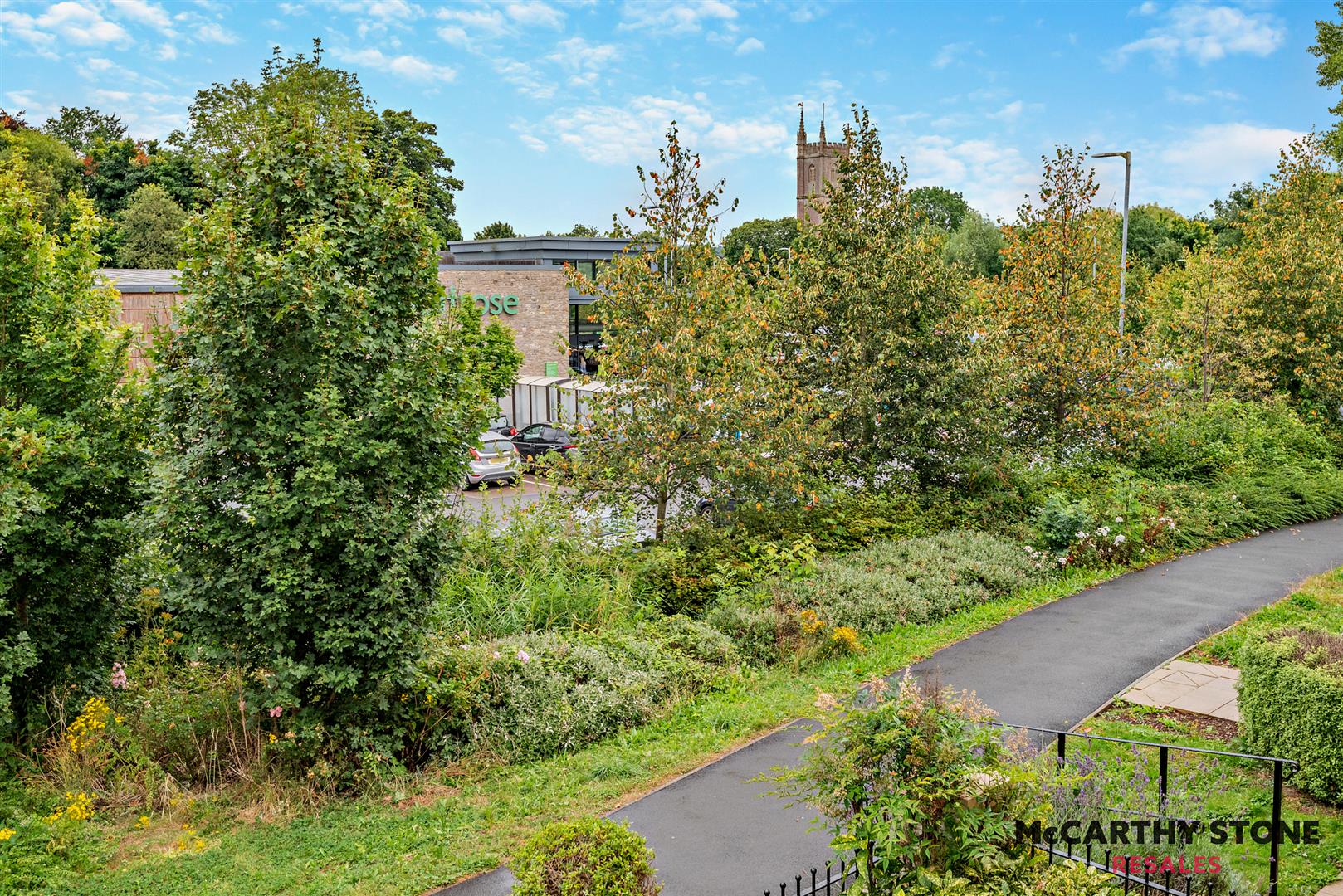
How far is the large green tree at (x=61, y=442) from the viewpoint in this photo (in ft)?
26.3

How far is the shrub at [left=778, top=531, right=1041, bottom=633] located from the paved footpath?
2.67ft

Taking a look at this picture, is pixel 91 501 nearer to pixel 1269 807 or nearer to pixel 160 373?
pixel 160 373

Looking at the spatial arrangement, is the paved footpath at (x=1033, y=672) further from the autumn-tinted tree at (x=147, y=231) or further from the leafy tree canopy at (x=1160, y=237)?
the leafy tree canopy at (x=1160, y=237)

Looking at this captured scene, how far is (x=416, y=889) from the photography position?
6109 millimetres

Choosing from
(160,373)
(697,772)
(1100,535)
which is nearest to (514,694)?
(697,772)

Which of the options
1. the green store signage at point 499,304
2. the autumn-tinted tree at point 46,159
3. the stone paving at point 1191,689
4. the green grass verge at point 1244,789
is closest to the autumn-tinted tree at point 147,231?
the autumn-tinted tree at point 46,159

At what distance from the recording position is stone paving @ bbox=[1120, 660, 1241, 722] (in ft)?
30.3

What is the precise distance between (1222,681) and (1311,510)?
1107 centimetres

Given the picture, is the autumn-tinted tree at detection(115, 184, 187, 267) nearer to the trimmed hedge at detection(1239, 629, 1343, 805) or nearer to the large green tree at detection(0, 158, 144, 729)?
the large green tree at detection(0, 158, 144, 729)

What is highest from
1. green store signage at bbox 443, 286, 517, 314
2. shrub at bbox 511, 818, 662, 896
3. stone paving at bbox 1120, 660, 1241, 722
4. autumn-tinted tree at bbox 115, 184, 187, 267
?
autumn-tinted tree at bbox 115, 184, 187, 267

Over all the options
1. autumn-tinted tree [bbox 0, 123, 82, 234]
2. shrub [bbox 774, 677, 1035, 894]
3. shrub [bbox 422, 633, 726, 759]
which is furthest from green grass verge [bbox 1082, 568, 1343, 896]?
autumn-tinted tree [bbox 0, 123, 82, 234]

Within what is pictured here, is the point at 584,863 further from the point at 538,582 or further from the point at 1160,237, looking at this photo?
the point at 1160,237

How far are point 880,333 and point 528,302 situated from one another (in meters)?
25.3

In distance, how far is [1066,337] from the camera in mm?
18297
